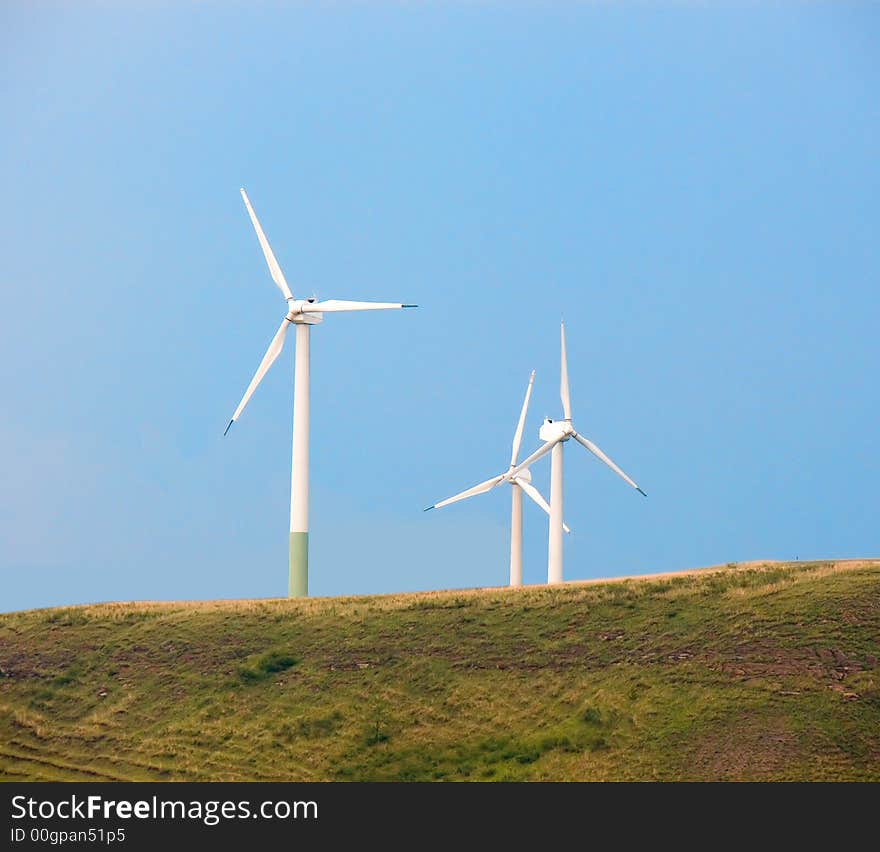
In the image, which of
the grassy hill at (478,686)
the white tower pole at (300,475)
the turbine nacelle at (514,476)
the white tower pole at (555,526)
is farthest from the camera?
the turbine nacelle at (514,476)

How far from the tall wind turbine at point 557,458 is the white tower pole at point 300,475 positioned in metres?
19.7

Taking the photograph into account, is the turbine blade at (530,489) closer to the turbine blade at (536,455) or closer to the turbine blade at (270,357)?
the turbine blade at (536,455)

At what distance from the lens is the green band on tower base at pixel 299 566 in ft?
362

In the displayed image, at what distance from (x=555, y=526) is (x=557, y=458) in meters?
5.64

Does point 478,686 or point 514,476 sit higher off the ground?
point 514,476

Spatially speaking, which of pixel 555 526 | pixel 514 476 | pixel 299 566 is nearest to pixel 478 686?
pixel 299 566

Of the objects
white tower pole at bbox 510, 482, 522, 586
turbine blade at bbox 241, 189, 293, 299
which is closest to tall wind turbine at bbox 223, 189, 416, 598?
turbine blade at bbox 241, 189, 293, 299

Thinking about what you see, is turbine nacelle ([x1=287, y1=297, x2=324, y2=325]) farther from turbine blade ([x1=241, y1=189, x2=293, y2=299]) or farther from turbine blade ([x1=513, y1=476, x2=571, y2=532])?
turbine blade ([x1=513, y1=476, x2=571, y2=532])

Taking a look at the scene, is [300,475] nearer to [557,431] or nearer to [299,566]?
[299,566]

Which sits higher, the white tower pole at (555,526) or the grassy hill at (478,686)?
the white tower pole at (555,526)

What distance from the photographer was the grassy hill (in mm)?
85250

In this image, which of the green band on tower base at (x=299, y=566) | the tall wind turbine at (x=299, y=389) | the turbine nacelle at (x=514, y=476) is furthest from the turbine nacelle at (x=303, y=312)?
the turbine nacelle at (x=514, y=476)

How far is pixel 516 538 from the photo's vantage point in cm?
13575

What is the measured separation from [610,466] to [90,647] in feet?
134
